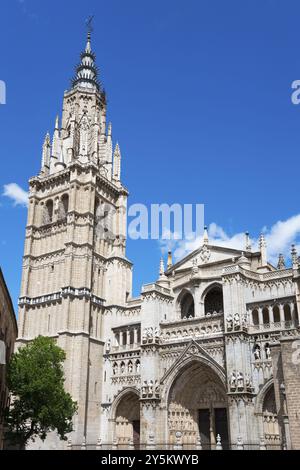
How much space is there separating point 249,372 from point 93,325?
1647 centimetres

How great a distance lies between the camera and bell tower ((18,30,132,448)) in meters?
45.0

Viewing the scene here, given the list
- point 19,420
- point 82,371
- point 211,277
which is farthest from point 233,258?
point 19,420

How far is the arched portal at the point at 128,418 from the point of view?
44406mm

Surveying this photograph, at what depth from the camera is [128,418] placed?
4500 cm

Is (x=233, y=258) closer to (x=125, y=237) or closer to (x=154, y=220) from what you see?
(x=154, y=220)

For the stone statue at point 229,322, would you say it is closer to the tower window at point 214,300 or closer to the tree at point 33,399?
the tower window at point 214,300

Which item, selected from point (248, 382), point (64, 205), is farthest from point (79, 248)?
point (248, 382)

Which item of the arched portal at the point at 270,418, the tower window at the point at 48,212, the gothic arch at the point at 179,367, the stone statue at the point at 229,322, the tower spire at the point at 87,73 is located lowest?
the arched portal at the point at 270,418

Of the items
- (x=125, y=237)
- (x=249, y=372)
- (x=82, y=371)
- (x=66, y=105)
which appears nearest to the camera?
(x=249, y=372)

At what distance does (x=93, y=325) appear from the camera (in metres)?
47.5

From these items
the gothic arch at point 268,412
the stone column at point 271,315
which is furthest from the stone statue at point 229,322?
the gothic arch at point 268,412

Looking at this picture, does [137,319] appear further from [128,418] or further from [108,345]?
[128,418]

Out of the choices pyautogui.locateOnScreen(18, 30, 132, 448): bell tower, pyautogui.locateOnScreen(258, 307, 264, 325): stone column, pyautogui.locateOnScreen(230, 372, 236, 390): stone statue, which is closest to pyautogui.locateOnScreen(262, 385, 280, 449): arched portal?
pyautogui.locateOnScreen(230, 372, 236, 390): stone statue

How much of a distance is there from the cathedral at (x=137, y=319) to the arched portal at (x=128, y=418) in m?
0.09
